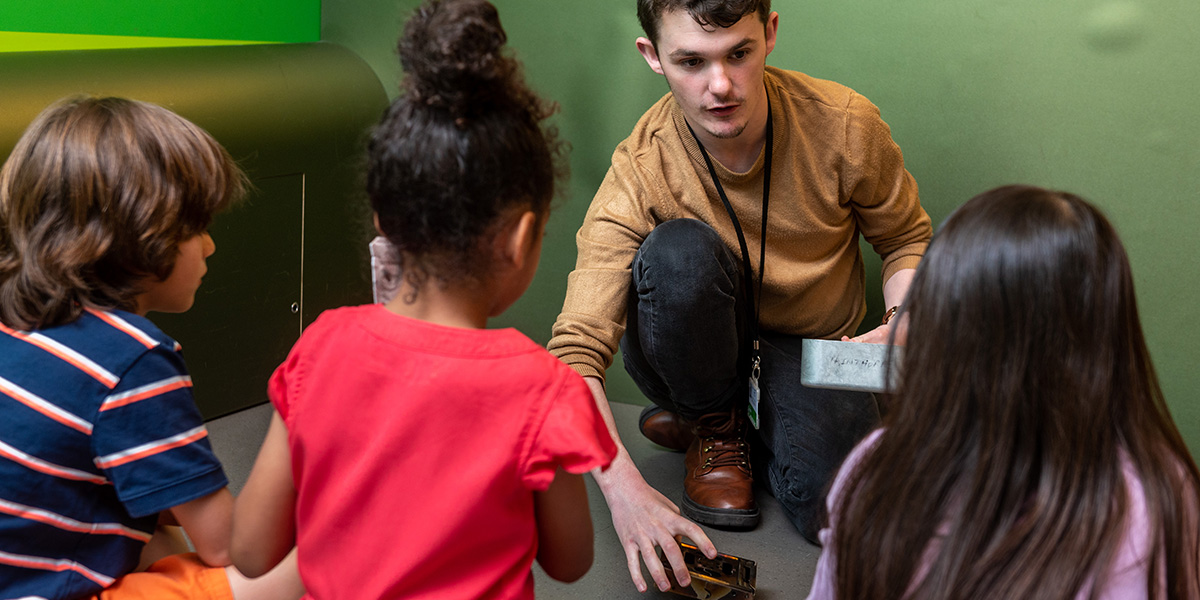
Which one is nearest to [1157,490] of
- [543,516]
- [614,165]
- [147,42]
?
[543,516]

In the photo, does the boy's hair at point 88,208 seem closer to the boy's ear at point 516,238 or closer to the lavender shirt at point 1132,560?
the boy's ear at point 516,238

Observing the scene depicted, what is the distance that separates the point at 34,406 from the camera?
80 centimetres

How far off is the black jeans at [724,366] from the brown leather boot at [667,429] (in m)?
0.11

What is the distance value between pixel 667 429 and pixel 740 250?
353 millimetres

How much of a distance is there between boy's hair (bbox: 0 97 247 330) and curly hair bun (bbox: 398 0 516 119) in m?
0.33

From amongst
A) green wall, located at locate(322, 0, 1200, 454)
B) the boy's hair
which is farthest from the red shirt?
green wall, located at locate(322, 0, 1200, 454)

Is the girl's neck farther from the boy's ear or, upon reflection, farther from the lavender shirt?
the lavender shirt

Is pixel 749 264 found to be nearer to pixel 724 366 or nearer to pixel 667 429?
pixel 724 366

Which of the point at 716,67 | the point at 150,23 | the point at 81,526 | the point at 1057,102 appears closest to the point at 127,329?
the point at 81,526

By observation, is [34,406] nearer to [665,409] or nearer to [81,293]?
[81,293]

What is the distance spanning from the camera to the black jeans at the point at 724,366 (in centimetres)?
139

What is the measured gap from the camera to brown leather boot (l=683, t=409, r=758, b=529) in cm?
141

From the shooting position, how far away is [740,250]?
1.51m

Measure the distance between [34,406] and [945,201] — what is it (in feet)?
4.44
